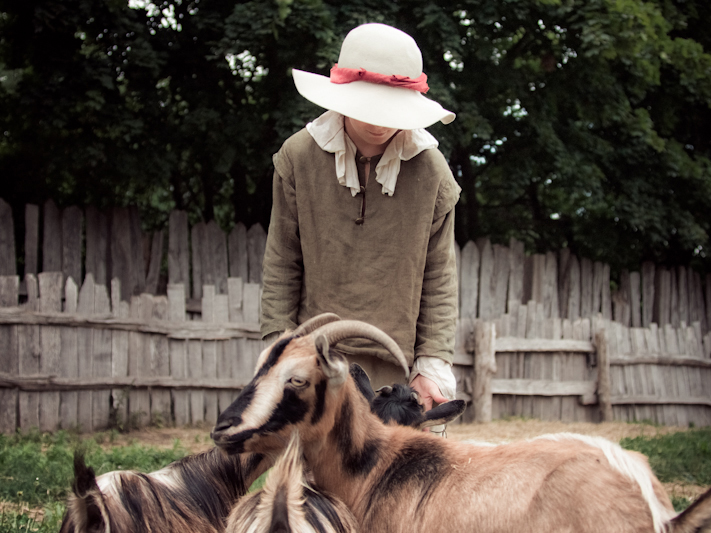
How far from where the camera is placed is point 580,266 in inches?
500

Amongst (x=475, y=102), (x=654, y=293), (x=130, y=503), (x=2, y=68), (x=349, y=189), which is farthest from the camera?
(x=654, y=293)

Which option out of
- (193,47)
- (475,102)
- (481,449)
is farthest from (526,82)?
(481,449)

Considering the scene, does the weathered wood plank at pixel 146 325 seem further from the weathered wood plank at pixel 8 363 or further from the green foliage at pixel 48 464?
the green foliage at pixel 48 464

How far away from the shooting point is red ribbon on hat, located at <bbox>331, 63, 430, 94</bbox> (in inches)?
122

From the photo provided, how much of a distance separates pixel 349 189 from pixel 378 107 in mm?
438

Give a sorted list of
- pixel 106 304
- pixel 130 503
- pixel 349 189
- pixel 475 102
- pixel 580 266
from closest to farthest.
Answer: pixel 130 503, pixel 349 189, pixel 106 304, pixel 475 102, pixel 580 266

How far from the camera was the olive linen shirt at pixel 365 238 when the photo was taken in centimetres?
328

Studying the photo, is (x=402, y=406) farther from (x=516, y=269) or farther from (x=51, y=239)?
(x=516, y=269)

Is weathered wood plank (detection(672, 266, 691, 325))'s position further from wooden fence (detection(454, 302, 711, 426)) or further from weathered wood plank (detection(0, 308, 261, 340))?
weathered wood plank (detection(0, 308, 261, 340))

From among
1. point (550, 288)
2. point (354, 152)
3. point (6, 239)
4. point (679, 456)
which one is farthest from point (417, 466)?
point (550, 288)

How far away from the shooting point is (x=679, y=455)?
835 cm

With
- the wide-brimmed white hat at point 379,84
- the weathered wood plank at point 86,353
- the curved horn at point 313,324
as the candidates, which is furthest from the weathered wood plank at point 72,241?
the curved horn at point 313,324

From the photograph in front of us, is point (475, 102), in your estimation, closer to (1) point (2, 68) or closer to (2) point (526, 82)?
(2) point (526, 82)

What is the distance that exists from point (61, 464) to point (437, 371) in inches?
161
